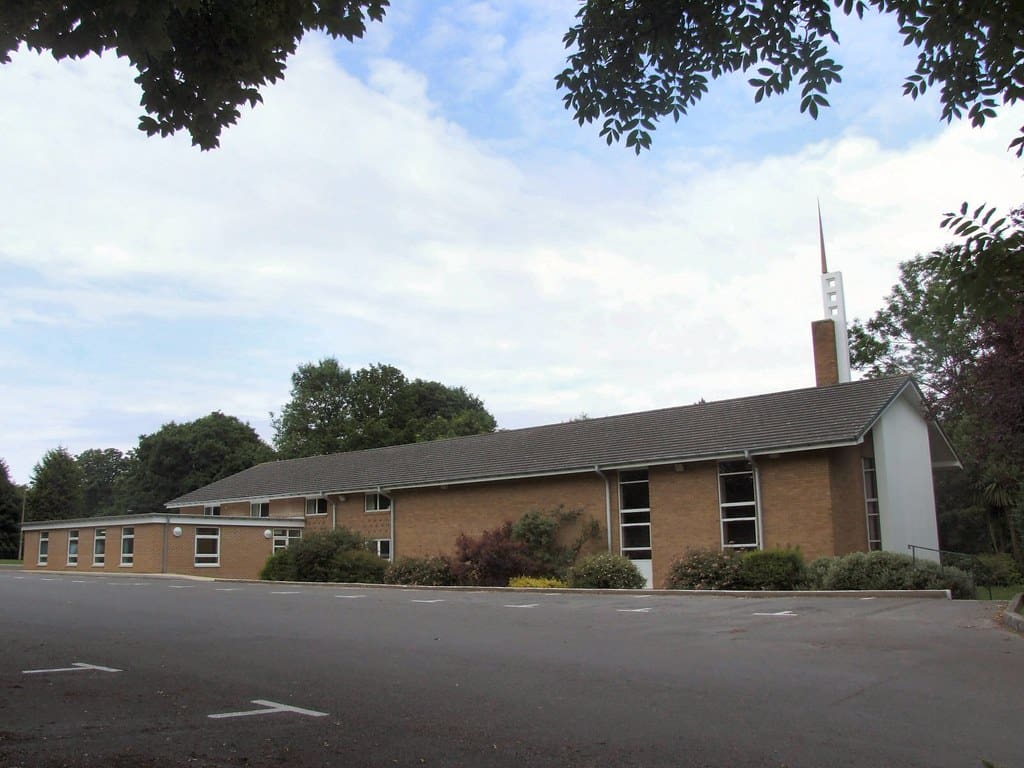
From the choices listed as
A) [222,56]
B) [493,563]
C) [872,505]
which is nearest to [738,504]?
[872,505]

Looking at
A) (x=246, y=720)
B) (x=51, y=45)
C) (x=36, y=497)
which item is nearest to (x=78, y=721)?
(x=246, y=720)

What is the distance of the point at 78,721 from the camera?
624 centimetres

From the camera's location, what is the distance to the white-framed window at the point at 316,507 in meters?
38.0

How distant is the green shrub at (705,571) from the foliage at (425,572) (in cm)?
756

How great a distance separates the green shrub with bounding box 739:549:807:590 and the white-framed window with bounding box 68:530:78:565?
113ft

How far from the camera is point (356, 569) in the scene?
29.2m

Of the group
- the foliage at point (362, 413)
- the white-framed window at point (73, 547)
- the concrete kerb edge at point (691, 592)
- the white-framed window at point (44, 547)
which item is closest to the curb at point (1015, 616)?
the concrete kerb edge at point (691, 592)

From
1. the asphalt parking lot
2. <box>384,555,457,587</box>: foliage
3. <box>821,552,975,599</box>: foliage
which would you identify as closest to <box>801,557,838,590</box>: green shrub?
<box>821,552,975,599</box>: foliage

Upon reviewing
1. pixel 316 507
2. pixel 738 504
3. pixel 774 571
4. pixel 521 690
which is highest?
pixel 316 507

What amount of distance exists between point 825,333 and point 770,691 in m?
22.4

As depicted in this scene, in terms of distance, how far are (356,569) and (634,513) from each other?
951 centimetres

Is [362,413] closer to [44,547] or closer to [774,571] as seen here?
[44,547]

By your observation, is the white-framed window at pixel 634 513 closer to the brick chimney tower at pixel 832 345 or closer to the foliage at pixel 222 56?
the brick chimney tower at pixel 832 345

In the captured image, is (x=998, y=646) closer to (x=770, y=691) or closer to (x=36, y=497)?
(x=770, y=691)
